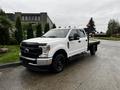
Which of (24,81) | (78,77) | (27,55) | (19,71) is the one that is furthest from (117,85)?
(19,71)

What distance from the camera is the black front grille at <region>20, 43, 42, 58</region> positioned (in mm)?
5557

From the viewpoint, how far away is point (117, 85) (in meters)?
4.70

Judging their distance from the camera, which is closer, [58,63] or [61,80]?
[61,80]

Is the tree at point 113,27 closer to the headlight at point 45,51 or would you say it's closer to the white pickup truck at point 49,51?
the white pickup truck at point 49,51

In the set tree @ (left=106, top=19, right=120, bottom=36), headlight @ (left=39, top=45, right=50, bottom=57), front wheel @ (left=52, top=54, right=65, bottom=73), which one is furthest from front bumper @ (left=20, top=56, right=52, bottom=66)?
tree @ (left=106, top=19, right=120, bottom=36)

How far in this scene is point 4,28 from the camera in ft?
43.0

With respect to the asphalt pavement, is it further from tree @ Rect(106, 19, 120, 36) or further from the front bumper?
tree @ Rect(106, 19, 120, 36)

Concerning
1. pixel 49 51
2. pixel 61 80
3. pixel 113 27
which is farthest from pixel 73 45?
pixel 113 27

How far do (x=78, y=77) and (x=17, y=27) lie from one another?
12.6 metres

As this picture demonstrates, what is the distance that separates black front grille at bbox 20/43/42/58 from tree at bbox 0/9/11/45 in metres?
7.15

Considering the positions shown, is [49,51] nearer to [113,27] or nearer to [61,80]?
[61,80]

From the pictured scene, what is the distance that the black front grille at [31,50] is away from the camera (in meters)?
5.56

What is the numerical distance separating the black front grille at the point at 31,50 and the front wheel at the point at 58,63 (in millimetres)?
781

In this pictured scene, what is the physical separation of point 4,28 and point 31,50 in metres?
8.58
